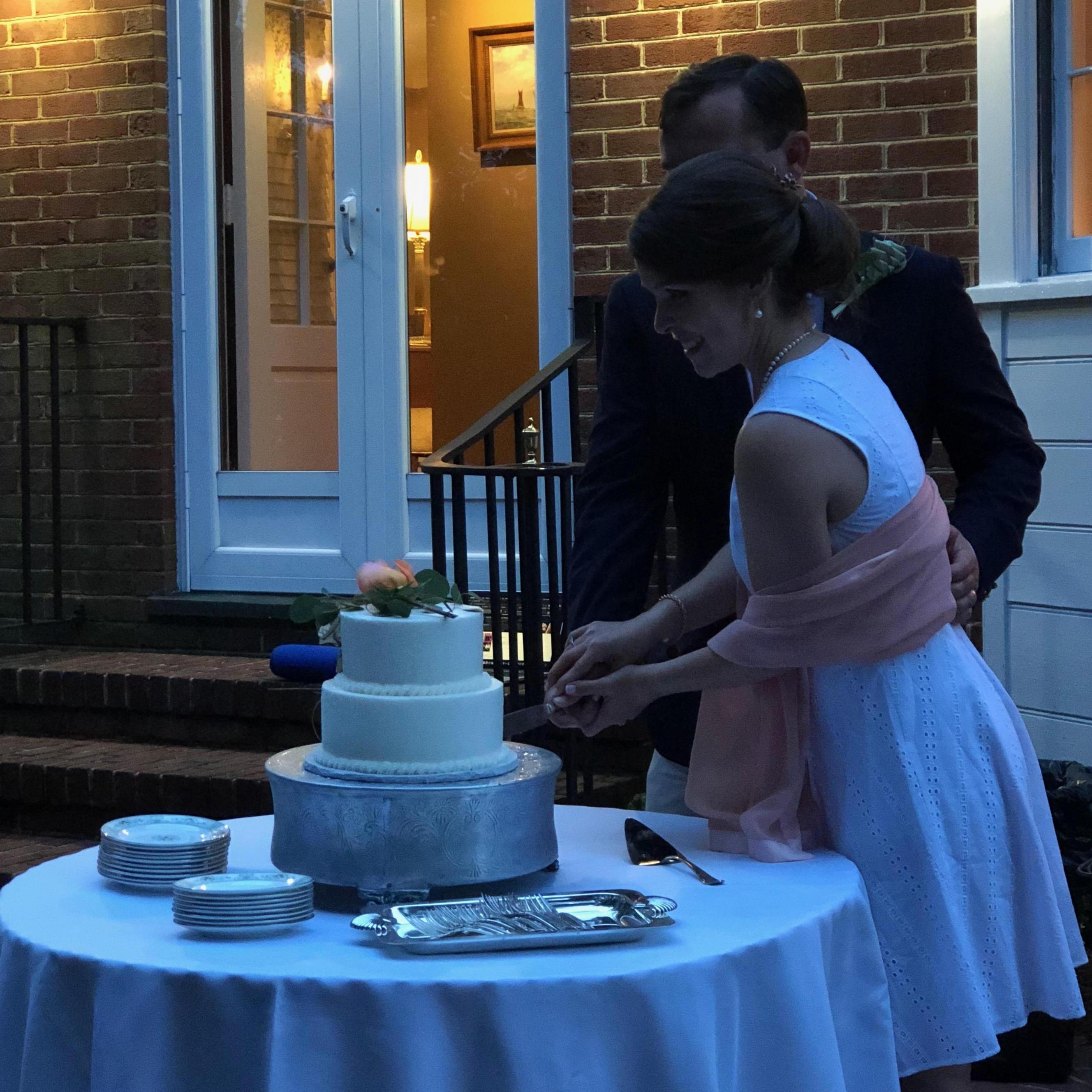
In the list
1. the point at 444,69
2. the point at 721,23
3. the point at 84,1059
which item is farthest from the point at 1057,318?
the point at 84,1059

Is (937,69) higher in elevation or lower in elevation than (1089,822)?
higher

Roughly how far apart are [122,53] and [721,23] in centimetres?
216

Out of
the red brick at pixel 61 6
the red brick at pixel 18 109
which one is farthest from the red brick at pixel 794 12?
the red brick at pixel 18 109

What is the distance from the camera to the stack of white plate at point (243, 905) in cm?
157

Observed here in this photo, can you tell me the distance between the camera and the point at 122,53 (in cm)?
556

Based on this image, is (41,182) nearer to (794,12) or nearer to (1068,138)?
(794,12)

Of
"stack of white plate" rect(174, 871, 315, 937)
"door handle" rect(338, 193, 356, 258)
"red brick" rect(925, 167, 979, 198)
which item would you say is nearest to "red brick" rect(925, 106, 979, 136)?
"red brick" rect(925, 167, 979, 198)

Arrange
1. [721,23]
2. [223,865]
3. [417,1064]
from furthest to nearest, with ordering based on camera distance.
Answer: [721,23] → [223,865] → [417,1064]

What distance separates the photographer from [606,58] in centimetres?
497

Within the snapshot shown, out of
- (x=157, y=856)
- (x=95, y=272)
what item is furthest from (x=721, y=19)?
(x=157, y=856)

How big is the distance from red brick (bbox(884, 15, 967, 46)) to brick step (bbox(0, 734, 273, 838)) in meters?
2.79

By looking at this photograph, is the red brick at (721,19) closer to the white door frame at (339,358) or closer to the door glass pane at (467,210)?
the door glass pane at (467,210)

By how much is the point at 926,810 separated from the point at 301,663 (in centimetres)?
309

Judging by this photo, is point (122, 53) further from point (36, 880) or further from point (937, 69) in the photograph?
point (36, 880)
